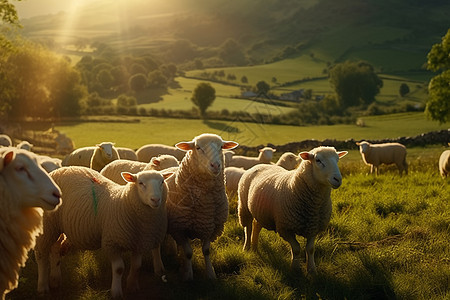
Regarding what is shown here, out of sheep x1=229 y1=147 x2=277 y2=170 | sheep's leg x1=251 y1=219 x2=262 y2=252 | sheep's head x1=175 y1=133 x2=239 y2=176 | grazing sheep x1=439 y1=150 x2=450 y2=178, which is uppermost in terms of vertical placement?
sheep's head x1=175 y1=133 x2=239 y2=176

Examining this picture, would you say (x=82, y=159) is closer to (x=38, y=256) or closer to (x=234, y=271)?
(x=38, y=256)

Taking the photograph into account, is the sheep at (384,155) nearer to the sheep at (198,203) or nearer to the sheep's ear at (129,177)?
the sheep at (198,203)

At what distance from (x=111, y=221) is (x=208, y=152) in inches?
55.0

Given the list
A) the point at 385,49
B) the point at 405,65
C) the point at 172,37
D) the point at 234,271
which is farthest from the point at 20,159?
the point at 172,37

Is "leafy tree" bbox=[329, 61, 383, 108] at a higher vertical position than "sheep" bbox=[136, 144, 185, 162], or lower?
lower

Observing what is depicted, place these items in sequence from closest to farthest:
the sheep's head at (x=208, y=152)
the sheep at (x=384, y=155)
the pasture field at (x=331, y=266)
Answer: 1. the pasture field at (x=331, y=266)
2. the sheep's head at (x=208, y=152)
3. the sheep at (x=384, y=155)

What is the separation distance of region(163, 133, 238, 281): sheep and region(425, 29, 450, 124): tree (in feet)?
55.3

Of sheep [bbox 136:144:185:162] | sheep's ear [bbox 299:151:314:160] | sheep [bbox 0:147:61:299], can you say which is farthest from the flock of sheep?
sheep [bbox 136:144:185:162]

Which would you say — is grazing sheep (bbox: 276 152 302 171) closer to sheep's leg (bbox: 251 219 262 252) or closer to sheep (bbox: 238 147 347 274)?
sheep's leg (bbox: 251 219 262 252)

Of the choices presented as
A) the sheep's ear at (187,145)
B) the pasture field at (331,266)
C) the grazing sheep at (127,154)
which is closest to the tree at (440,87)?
the pasture field at (331,266)

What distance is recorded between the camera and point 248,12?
548ft

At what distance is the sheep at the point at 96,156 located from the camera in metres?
9.81

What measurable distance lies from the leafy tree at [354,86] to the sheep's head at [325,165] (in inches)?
2422

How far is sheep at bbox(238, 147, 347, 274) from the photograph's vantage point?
5.38m
